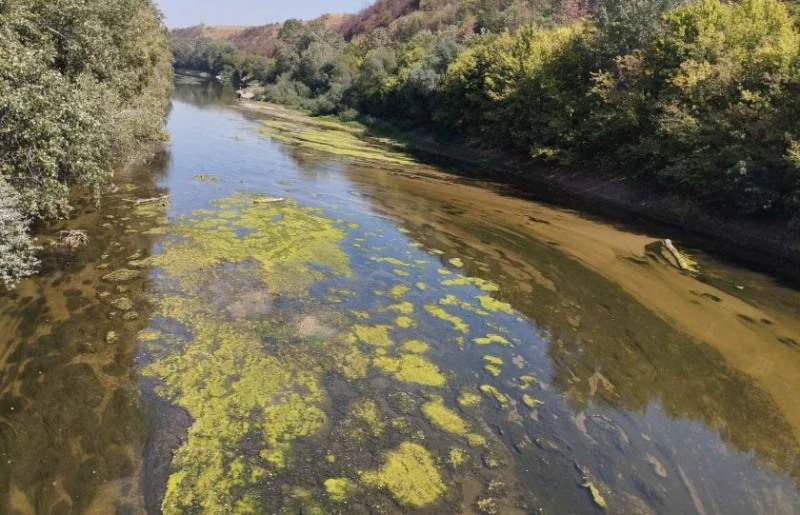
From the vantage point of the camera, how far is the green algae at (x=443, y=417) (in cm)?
1034

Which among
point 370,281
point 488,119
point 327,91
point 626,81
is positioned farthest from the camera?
point 327,91

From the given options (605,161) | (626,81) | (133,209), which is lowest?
(133,209)

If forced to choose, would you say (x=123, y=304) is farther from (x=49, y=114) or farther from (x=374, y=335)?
(x=374, y=335)

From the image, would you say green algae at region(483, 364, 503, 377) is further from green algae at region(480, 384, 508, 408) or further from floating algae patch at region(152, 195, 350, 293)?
floating algae patch at region(152, 195, 350, 293)

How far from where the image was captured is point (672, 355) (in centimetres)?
1412

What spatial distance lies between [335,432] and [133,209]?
1589cm

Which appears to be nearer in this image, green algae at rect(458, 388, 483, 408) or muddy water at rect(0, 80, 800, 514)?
muddy water at rect(0, 80, 800, 514)

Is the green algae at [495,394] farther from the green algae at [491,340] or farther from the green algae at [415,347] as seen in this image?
the green algae at [491,340]

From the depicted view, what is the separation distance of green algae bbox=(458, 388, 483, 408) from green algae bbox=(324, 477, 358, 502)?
10.4 feet

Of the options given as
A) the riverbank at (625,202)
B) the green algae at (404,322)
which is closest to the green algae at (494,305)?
the green algae at (404,322)

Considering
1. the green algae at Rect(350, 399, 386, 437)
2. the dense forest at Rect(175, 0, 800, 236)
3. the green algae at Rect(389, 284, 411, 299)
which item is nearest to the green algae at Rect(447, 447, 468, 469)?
the green algae at Rect(350, 399, 386, 437)

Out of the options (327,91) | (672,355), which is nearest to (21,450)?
(672,355)

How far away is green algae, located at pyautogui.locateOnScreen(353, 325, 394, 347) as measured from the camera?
1321 cm

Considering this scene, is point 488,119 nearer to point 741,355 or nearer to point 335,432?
point 741,355
